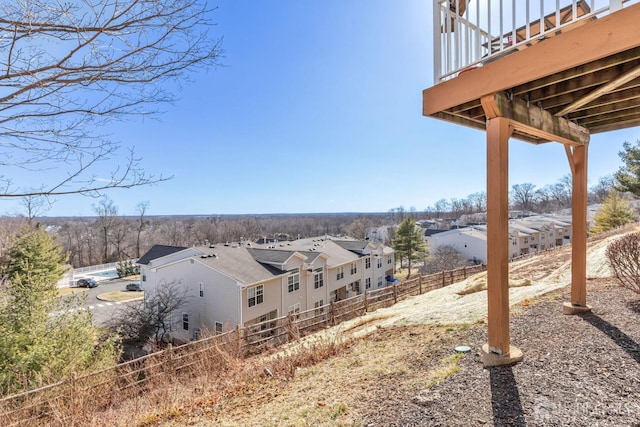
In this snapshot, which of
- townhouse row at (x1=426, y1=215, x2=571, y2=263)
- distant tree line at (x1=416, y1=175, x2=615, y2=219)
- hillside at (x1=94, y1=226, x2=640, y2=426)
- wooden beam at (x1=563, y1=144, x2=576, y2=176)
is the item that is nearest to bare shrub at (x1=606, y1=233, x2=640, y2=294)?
hillside at (x1=94, y1=226, x2=640, y2=426)

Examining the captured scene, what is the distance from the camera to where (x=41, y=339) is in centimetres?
705

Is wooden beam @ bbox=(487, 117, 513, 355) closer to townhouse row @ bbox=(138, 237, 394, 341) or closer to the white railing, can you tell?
the white railing

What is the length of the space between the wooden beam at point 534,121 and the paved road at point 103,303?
16950 millimetres

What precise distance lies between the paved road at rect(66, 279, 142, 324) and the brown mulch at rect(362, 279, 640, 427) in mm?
15882

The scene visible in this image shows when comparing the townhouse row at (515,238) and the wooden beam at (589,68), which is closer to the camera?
the wooden beam at (589,68)

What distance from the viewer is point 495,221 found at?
325 cm

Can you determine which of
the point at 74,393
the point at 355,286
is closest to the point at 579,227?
the point at 74,393

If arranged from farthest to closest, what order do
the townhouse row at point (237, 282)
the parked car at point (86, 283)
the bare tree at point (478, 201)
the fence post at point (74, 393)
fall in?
1. the bare tree at point (478, 201)
2. the parked car at point (86, 283)
3. the townhouse row at point (237, 282)
4. the fence post at point (74, 393)

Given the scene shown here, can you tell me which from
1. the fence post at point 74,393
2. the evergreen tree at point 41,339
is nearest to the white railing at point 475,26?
the fence post at point 74,393

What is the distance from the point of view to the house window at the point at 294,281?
16.5 meters

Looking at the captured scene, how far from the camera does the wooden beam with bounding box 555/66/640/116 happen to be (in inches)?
106

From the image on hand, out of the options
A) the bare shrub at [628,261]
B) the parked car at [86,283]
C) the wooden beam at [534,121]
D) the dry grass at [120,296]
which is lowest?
the dry grass at [120,296]

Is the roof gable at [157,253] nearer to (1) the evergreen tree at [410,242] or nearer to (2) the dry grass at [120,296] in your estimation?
(2) the dry grass at [120,296]

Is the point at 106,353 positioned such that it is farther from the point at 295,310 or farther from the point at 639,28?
the point at 639,28
